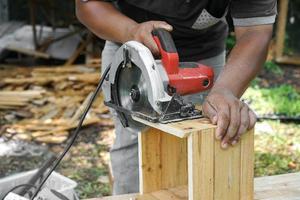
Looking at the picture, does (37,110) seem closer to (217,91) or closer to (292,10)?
(217,91)

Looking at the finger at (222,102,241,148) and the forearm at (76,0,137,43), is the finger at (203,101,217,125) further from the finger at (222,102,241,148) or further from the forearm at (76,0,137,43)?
the forearm at (76,0,137,43)

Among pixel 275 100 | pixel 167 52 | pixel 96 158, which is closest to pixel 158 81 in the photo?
pixel 167 52

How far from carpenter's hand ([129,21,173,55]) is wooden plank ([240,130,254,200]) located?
43 cm

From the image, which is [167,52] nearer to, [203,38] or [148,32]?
[148,32]

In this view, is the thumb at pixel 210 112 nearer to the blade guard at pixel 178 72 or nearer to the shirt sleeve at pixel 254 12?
the blade guard at pixel 178 72

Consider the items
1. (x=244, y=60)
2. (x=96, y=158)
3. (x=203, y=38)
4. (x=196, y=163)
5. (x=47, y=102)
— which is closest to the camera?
(x=196, y=163)

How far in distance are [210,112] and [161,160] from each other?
43cm

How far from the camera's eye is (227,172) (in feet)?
5.65

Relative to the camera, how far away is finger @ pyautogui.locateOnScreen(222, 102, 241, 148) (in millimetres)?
1656

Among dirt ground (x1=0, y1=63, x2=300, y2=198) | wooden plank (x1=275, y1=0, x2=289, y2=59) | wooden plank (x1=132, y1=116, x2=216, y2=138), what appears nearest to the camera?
wooden plank (x1=132, y1=116, x2=216, y2=138)

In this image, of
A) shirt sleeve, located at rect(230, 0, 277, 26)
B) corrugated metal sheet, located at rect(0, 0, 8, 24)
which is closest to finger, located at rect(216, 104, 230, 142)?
shirt sleeve, located at rect(230, 0, 277, 26)

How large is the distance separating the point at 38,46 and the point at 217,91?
6556 mm

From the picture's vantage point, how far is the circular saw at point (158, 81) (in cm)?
166

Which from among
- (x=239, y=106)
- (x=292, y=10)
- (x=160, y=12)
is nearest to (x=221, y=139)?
(x=239, y=106)
